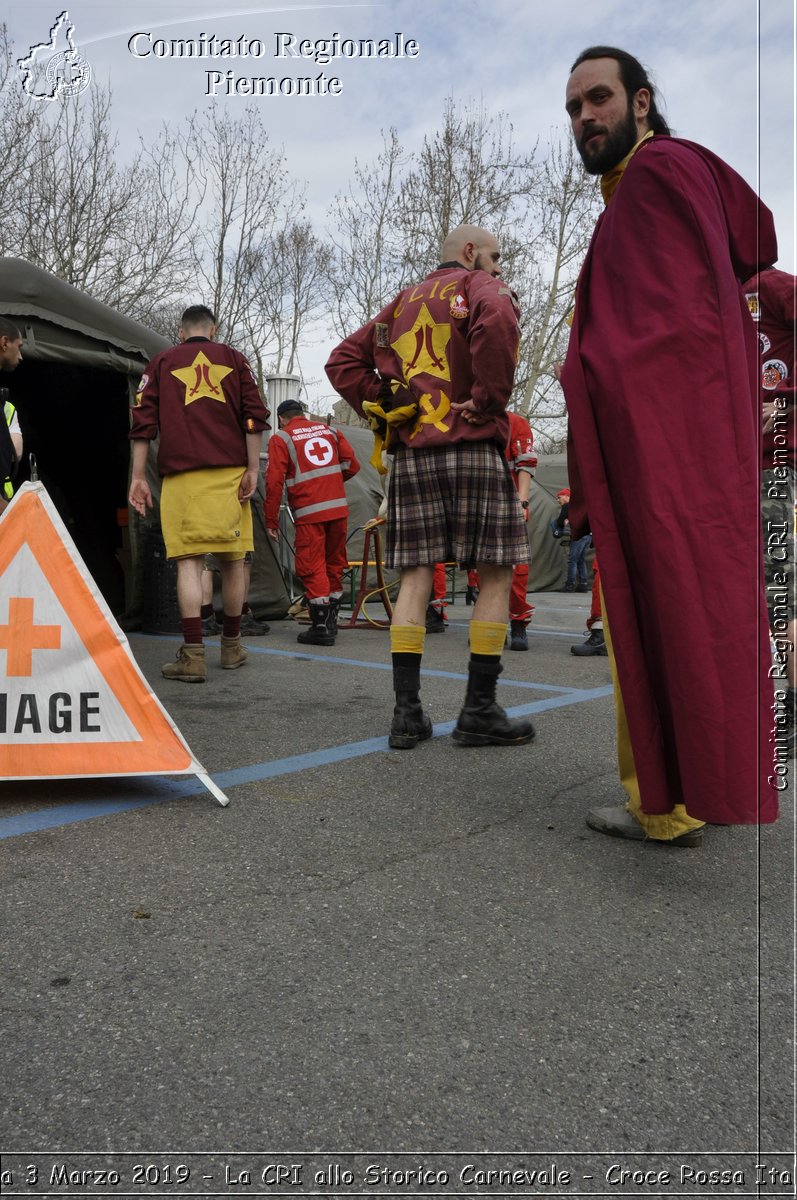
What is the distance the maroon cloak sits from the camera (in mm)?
1998

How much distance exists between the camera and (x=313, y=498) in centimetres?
706

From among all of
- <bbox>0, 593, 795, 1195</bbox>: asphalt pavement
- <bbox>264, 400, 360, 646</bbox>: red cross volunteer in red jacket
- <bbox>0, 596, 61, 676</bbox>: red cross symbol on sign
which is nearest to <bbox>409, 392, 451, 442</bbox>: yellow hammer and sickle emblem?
<bbox>0, 593, 795, 1195</bbox>: asphalt pavement

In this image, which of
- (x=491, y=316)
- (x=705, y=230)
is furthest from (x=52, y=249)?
(x=705, y=230)

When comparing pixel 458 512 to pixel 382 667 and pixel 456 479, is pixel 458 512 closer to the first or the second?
pixel 456 479

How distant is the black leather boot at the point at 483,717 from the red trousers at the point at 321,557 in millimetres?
3492

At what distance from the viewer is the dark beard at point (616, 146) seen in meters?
2.31

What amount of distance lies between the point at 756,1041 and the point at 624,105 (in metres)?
2.19

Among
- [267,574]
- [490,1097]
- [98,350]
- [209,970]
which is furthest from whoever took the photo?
[267,574]

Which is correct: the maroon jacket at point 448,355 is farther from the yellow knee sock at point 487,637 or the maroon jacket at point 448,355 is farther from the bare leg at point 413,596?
the yellow knee sock at point 487,637

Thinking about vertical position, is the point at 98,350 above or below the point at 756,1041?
above

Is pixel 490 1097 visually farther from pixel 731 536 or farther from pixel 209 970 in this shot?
pixel 731 536

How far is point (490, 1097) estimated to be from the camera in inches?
51.8

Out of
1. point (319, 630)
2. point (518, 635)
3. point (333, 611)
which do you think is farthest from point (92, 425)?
point (518, 635)

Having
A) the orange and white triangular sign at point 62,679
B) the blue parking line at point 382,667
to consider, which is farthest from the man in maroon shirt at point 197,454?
the orange and white triangular sign at point 62,679
